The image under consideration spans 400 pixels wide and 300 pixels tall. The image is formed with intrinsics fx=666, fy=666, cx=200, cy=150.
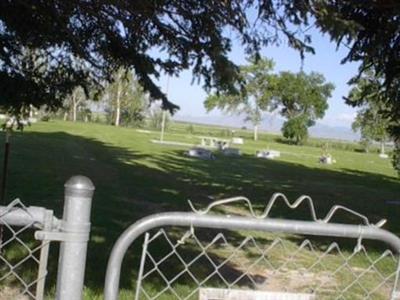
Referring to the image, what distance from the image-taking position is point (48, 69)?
362 inches

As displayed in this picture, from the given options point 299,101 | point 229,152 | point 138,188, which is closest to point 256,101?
point 299,101

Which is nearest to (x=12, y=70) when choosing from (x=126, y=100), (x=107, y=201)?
(x=107, y=201)

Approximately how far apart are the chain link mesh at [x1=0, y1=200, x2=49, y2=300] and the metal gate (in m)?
0.38

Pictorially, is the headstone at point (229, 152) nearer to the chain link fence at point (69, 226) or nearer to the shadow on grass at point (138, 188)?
the shadow on grass at point (138, 188)

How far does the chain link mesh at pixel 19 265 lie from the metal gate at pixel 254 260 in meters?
0.38

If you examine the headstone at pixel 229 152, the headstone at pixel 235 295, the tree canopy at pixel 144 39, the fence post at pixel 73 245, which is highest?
the tree canopy at pixel 144 39

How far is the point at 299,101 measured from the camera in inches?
3046

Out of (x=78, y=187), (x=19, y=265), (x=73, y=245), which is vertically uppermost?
(x=78, y=187)

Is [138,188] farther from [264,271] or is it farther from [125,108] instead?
[125,108]

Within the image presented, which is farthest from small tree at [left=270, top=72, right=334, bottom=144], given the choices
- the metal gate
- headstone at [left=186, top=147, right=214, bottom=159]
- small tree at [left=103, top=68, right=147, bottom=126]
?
the metal gate

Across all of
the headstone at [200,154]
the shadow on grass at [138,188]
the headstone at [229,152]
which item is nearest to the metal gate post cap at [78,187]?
the shadow on grass at [138,188]

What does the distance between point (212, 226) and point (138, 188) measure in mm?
14279

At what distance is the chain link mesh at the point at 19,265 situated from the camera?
2510 mm

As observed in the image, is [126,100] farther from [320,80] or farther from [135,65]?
[135,65]
